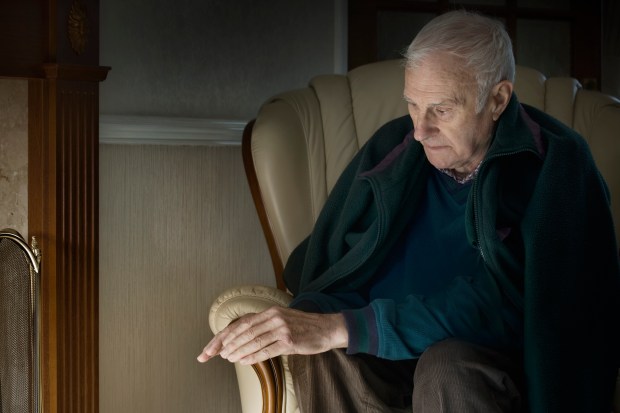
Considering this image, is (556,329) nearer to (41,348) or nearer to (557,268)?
(557,268)

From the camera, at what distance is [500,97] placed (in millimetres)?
1762

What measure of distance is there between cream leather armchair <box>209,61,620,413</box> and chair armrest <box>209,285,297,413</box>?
0.30 metres

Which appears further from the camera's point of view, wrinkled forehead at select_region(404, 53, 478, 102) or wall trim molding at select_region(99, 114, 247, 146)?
wall trim molding at select_region(99, 114, 247, 146)

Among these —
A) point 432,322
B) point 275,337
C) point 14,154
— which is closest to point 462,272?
point 432,322

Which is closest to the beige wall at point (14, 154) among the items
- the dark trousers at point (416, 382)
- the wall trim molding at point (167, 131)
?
the wall trim molding at point (167, 131)

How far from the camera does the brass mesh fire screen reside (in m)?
1.77

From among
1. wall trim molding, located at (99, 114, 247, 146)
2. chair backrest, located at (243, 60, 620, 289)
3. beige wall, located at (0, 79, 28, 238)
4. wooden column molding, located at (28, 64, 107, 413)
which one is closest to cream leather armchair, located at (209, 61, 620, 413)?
chair backrest, located at (243, 60, 620, 289)

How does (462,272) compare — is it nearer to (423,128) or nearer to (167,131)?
(423,128)

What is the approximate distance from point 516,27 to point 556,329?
154 cm

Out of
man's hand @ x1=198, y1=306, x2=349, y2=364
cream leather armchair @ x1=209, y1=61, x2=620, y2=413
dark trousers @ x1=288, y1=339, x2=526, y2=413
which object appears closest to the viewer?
dark trousers @ x1=288, y1=339, x2=526, y2=413

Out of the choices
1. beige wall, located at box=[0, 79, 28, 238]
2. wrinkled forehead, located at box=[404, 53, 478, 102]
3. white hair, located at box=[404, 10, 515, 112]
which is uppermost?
white hair, located at box=[404, 10, 515, 112]

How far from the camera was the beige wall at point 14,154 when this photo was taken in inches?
73.9

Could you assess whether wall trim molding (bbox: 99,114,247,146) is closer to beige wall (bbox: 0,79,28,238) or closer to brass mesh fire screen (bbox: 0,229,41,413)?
beige wall (bbox: 0,79,28,238)

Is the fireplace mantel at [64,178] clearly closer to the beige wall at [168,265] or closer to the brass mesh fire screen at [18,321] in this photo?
the brass mesh fire screen at [18,321]
